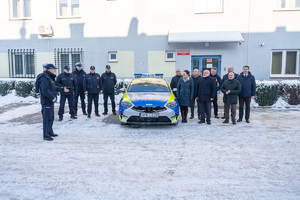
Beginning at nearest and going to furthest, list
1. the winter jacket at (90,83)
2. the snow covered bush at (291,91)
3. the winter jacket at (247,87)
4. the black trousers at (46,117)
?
the black trousers at (46,117)
the winter jacket at (247,87)
the winter jacket at (90,83)
the snow covered bush at (291,91)

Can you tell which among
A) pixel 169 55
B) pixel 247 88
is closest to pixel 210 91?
pixel 247 88

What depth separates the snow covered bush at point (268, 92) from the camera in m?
10.8

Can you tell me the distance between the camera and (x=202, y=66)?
1275 cm

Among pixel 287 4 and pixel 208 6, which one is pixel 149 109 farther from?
pixel 287 4

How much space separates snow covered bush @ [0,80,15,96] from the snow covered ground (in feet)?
20.8

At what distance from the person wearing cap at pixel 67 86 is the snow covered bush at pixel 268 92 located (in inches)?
315

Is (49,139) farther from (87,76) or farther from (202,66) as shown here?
(202,66)

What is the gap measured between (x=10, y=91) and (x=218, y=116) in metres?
11.0

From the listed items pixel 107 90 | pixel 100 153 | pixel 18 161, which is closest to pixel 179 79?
pixel 107 90

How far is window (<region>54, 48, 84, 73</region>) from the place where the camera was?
13.6 metres

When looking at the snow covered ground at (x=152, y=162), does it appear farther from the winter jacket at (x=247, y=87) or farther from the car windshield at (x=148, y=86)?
the car windshield at (x=148, y=86)

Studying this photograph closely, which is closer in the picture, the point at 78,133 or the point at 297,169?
the point at 297,169

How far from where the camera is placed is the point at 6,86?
13.0m


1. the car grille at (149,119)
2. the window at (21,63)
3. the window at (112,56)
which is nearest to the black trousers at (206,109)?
the car grille at (149,119)
